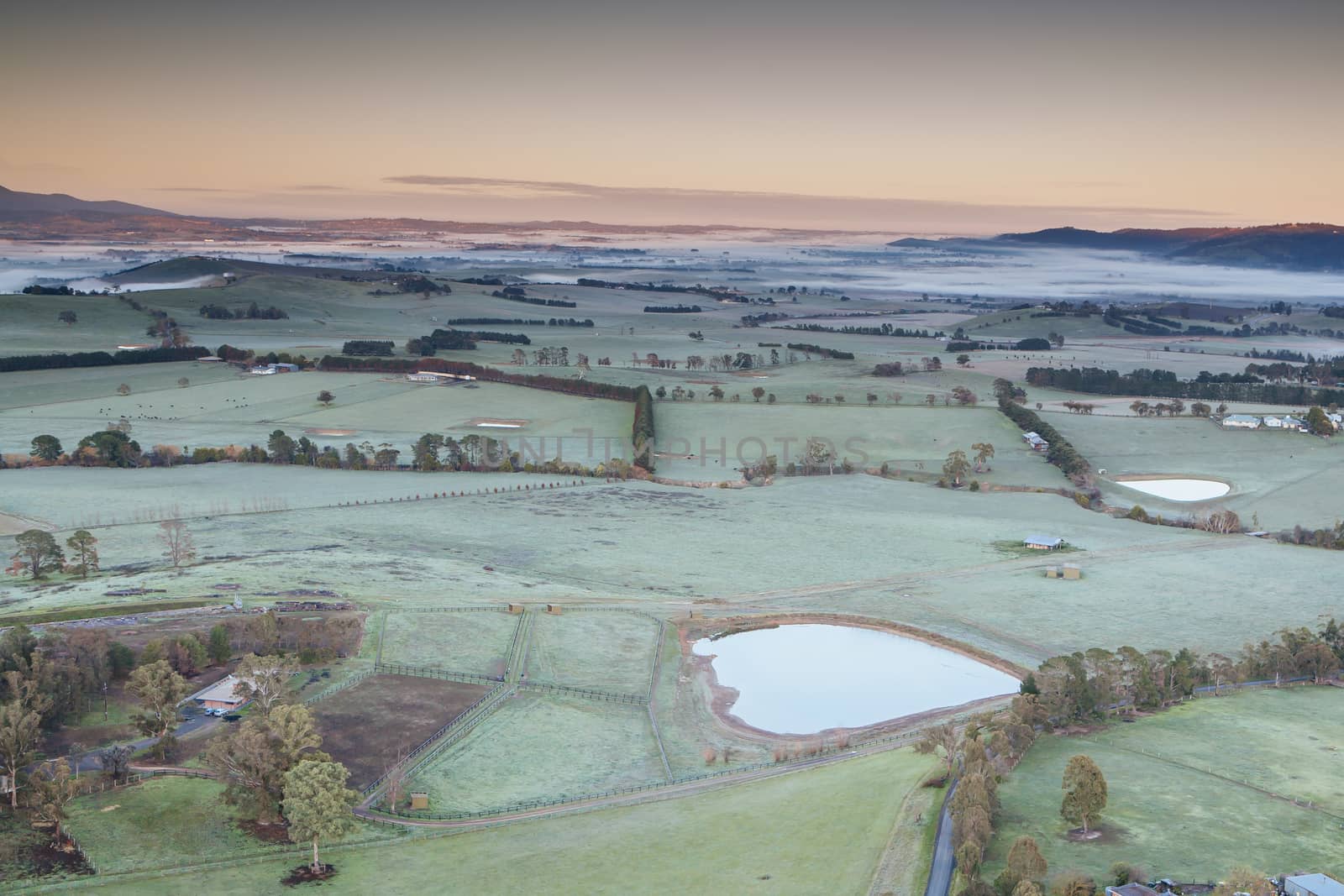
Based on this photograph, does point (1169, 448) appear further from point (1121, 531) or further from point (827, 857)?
point (827, 857)

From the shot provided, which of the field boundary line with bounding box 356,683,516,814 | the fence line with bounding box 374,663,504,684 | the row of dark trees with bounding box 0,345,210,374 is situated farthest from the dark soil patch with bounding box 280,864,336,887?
the row of dark trees with bounding box 0,345,210,374

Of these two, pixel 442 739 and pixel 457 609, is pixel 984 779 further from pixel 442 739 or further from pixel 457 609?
pixel 457 609

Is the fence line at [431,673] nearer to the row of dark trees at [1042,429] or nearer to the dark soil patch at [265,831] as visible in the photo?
the dark soil patch at [265,831]

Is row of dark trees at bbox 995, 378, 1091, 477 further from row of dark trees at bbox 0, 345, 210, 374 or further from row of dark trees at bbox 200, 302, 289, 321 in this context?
row of dark trees at bbox 200, 302, 289, 321

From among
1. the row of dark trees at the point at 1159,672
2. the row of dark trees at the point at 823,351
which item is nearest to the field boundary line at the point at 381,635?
the row of dark trees at the point at 1159,672

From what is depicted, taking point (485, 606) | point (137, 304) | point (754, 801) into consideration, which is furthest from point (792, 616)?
point (137, 304)
